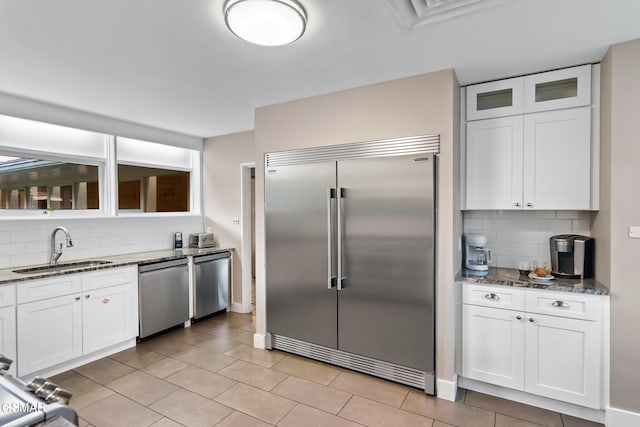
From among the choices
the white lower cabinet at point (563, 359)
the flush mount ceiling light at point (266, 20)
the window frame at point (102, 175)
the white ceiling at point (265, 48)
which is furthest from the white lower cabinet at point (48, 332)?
the white lower cabinet at point (563, 359)

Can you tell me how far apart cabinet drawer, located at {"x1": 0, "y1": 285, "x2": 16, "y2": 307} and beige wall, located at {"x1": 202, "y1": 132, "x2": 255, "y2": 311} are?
2413 mm

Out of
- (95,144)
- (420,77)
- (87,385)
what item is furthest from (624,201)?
(95,144)

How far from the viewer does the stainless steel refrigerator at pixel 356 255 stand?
8.66ft

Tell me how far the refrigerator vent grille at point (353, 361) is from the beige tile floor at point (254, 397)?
2.2 inches

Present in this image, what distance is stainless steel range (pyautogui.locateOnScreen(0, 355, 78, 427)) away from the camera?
78 centimetres

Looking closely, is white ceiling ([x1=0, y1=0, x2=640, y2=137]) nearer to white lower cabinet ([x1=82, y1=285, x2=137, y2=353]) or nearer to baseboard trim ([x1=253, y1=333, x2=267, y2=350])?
white lower cabinet ([x1=82, y1=285, x2=137, y2=353])

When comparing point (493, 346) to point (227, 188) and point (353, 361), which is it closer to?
point (353, 361)

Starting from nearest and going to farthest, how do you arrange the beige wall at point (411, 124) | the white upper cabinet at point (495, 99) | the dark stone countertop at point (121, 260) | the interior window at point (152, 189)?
1. the beige wall at point (411, 124)
2. the white upper cabinet at point (495, 99)
3. the dark stone countertop at point (121, 260)
4. the interior window at point (152, 189)

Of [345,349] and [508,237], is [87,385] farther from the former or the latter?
[508,237]

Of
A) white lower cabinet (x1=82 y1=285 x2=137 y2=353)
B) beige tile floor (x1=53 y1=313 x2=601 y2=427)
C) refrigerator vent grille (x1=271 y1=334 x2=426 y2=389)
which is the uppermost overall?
white lower cabinet (x1=82 y1=285 x2=137 y2=353)

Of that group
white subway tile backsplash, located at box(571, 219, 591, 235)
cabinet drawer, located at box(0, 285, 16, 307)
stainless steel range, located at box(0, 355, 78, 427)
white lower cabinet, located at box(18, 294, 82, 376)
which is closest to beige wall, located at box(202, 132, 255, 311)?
white lower cabinet, located at box(18, 294, 82, 376)

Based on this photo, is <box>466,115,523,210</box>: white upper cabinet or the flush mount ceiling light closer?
the flush mount ceiling light

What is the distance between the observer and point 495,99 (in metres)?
2.81

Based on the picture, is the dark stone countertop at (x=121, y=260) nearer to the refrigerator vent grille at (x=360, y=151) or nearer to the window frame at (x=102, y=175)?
the window frame at (x=102, y=175)
